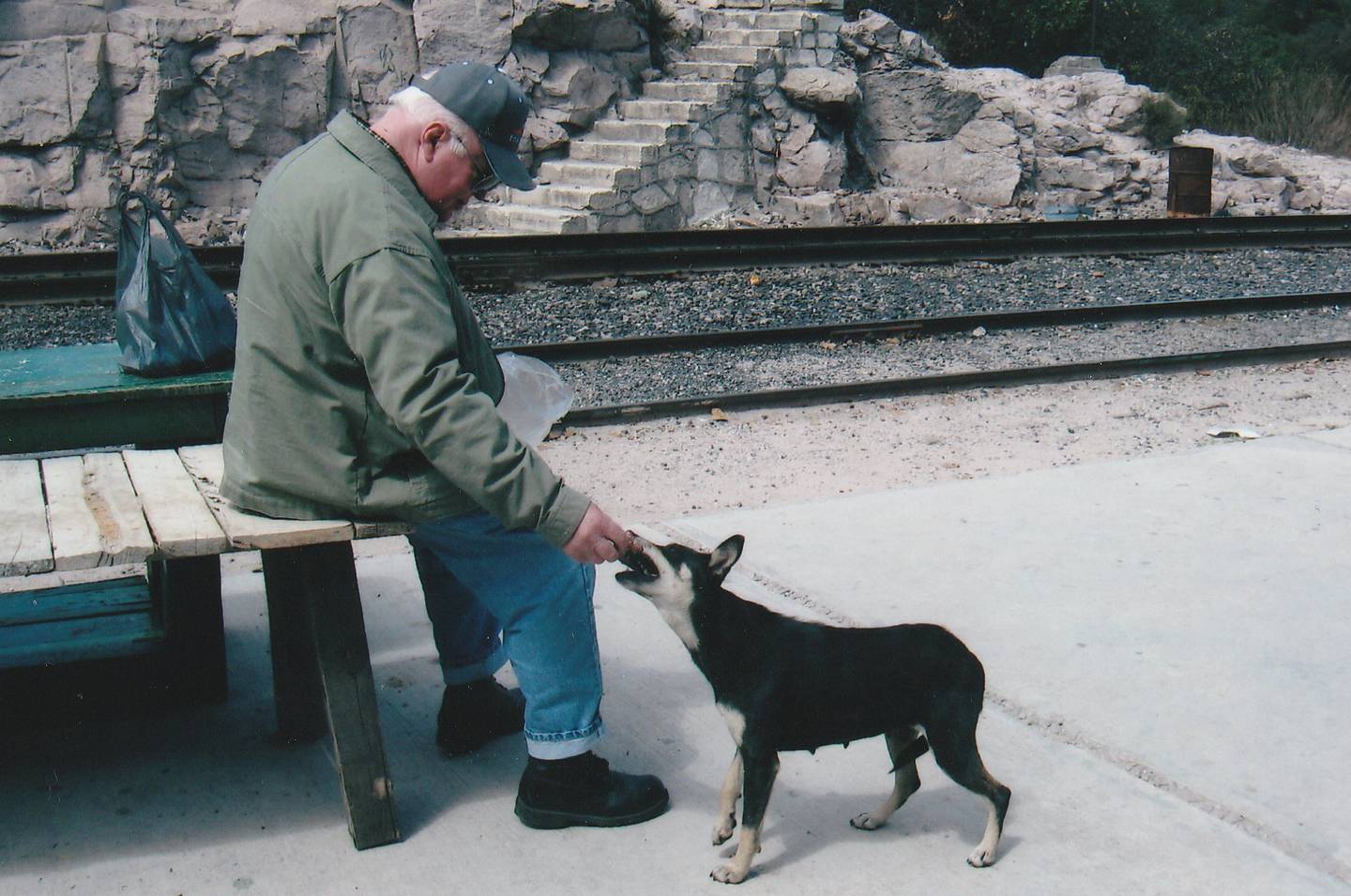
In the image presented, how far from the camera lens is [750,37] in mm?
16625

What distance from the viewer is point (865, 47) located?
17.5 meters

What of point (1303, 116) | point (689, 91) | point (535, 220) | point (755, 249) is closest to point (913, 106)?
point (689, 91)

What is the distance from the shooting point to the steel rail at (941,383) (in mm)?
7312

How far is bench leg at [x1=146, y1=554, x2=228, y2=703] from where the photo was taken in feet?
11.6

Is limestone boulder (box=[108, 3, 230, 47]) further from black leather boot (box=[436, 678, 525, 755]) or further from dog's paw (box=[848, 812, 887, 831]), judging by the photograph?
dog's paw (box=[848, 812, 887, 831])

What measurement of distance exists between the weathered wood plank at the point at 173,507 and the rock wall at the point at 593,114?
33.0 ft

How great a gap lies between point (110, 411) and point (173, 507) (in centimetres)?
83

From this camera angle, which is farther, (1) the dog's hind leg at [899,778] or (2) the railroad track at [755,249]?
(2) the railroad track at [755,249]

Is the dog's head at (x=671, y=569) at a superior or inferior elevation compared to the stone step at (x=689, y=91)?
inferior

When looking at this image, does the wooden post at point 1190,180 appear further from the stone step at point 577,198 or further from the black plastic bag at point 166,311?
the black plastic bag at point 166,311

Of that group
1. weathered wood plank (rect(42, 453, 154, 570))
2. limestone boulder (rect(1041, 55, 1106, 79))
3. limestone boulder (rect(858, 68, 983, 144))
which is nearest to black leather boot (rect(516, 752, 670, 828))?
weathered wood plank (rect(42, 453, 154, 570))

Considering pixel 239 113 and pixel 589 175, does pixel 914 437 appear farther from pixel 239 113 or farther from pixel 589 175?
pixel 239 113

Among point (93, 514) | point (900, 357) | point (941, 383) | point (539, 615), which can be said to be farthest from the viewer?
point (900, 357)

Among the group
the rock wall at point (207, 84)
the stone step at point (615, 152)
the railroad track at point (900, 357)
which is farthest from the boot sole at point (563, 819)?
the stone step at point (615, 152)
